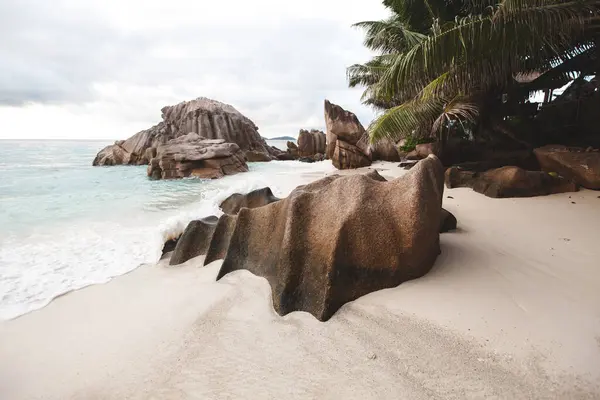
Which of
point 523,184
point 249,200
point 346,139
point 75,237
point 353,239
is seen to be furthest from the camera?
point 346,139

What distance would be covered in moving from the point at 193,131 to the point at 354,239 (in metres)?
34.0

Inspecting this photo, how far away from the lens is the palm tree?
16.1ft

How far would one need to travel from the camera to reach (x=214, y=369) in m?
2.12

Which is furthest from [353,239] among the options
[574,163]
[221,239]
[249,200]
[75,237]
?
[574,163]

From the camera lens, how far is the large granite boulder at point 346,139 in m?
17.8

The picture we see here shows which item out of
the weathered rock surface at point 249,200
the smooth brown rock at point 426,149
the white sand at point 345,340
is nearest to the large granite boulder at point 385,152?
the smooth brown rock at point 426,149

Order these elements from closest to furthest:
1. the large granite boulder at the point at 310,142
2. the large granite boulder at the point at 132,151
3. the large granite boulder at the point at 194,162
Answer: the large granite boulder at the point at 194,162 → the large granite boulder at the point at 132,151 → the large granite boulder at the point at 310,142

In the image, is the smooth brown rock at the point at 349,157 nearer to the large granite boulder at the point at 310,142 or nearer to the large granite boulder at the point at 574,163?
the large granite boulder at the point at 574,163

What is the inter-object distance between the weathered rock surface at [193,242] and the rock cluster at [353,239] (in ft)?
5.52

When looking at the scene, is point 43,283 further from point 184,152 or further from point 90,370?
point 184,152

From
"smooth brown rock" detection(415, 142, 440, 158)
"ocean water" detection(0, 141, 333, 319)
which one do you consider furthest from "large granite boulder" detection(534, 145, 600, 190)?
"ocean water" detection(0, 141, 333, 319)

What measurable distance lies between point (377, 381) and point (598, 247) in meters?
3.75

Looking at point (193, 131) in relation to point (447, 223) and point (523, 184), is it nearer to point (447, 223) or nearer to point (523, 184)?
point (523, 184)

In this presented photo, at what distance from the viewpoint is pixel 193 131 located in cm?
3294
